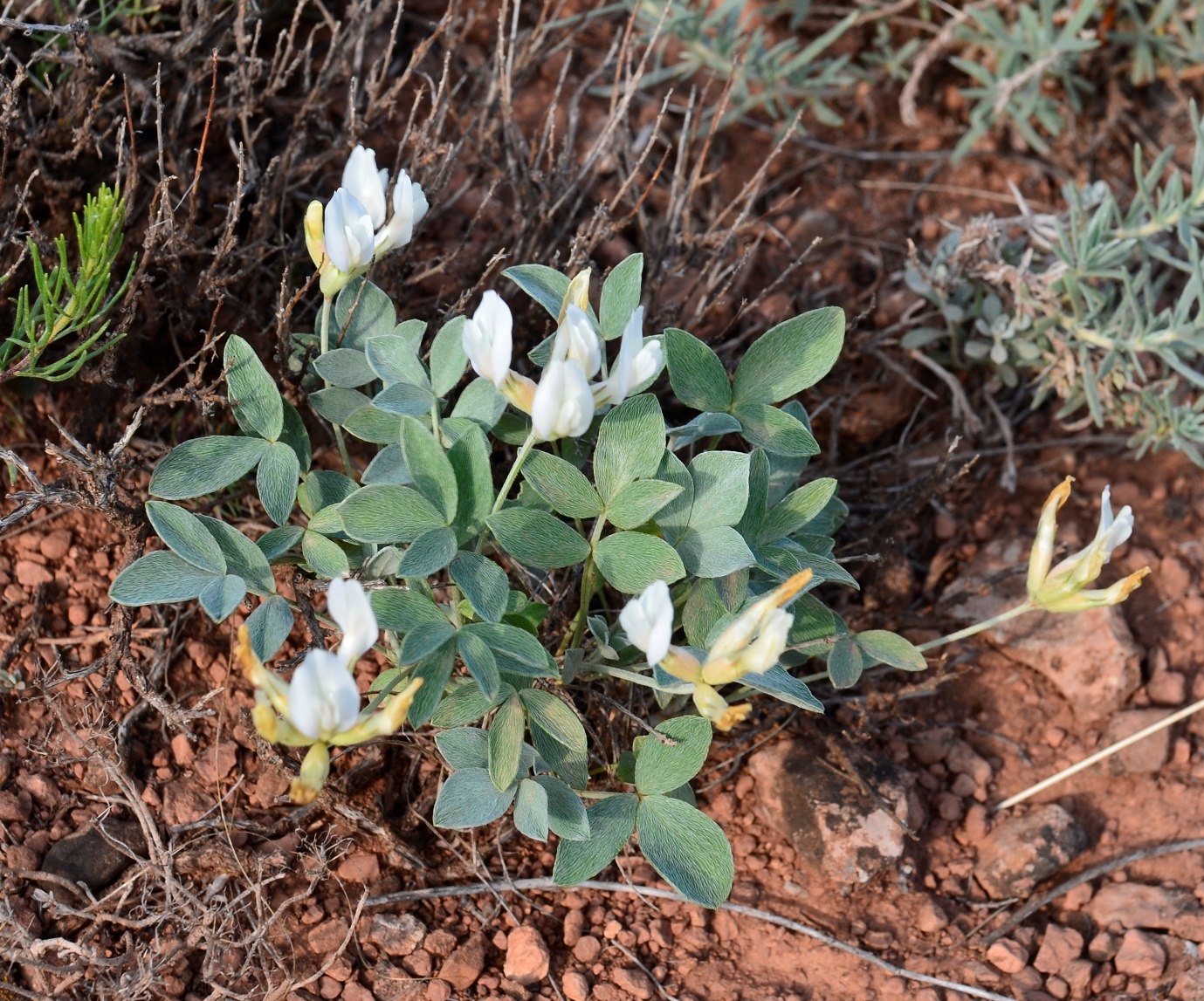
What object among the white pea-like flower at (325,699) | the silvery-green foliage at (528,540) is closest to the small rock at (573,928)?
the silvery-green foliage at (528,540)

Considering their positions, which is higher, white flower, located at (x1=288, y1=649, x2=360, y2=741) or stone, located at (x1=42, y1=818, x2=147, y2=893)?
white flower, located at (x1=288, y1=649, x2=360, y2=741)

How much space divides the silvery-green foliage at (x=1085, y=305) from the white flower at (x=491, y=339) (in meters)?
1.21

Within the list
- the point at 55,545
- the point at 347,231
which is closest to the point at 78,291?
the point at 347,231

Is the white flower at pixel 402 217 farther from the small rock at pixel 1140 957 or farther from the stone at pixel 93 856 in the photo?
the small rock at pixel 1140 957

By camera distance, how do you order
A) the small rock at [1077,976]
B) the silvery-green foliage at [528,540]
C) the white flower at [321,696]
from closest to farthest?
the white flower at [321,696], the silvery-green foliage at [528,540], the small rock at [1077,976]

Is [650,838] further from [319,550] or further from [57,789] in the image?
[57,789]

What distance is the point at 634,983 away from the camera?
1737mm

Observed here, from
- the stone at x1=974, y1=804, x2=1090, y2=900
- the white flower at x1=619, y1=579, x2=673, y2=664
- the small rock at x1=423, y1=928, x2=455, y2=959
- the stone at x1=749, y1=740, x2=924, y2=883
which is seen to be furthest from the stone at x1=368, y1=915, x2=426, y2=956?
the stone at x1=974, y1=804, x2=1090, y2=900

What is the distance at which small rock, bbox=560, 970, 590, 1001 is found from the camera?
5.64 feet

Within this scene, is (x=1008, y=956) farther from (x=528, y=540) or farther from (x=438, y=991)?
(x=528, y=540)

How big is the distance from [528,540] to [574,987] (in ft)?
2.22

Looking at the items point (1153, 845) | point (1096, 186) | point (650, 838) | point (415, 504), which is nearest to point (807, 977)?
point (650, 838)

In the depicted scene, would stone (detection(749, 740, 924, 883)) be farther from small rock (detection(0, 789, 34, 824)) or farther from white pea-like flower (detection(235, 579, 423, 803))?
small rock (detection(0, 789, 34, 824))

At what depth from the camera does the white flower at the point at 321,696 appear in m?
1.21
